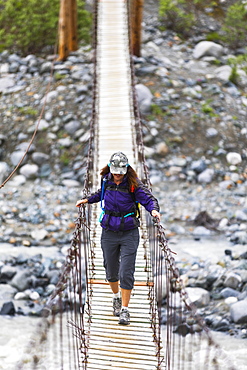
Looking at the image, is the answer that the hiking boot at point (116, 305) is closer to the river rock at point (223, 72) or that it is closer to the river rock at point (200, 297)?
the river rock at point (200, 297)

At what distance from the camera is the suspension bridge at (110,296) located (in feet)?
9.18

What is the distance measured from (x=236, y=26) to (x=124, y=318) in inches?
356

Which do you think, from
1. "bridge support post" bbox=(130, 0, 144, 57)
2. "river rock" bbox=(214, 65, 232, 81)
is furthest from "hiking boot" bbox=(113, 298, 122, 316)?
"river rock" bbox=(214, 65, 232, 81)

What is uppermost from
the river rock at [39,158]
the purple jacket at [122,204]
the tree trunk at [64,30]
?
the tree trunk at [64,30]

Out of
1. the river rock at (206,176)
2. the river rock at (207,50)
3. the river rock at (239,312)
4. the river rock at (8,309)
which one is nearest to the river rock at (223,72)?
the river rock at (207,50)

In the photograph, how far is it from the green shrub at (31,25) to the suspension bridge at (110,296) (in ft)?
5.29

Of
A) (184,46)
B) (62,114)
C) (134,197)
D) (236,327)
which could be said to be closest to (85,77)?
(62,114)

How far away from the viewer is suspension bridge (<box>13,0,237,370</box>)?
280cm

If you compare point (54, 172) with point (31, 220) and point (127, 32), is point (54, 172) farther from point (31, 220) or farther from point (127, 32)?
point (127, 32)

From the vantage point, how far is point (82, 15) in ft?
33.4

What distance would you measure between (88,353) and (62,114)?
588 cm

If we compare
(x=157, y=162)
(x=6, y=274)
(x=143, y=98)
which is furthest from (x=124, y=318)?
(x=143, y=98)

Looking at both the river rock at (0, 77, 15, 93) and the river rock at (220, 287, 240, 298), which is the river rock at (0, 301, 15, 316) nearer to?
the river rock at (220, 287, 240, 298)

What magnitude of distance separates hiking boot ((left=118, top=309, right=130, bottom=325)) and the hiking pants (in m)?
0.17
